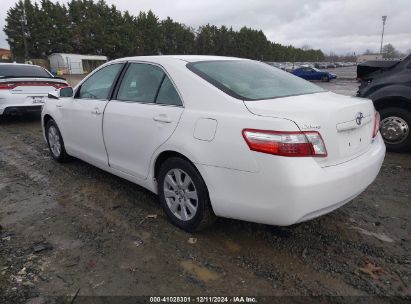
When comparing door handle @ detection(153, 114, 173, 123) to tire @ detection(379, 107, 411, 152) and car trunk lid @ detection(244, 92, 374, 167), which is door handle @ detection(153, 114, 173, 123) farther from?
tire @ detection(379, 107, 411, 152)

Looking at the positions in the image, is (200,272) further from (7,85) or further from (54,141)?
(7,85)

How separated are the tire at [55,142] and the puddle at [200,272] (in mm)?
3087

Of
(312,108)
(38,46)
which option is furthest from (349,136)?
(38,46)

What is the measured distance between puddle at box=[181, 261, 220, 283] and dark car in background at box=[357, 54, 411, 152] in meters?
4.20

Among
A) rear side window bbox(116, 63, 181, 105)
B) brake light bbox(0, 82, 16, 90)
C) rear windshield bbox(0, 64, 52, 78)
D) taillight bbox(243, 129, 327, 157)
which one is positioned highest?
rear windshield bbox(0, 64, 52, 78)

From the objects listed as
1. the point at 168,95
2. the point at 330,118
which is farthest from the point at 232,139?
the point at 168,95

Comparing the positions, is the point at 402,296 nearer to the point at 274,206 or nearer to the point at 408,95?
the point at 274,206

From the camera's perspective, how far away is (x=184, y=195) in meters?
3.11

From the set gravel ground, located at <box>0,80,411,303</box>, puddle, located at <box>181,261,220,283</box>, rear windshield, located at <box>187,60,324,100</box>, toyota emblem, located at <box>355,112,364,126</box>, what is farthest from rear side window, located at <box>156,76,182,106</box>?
toyota emblem, located at <box>355,112,364,126</box>

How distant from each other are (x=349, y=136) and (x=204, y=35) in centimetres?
8171

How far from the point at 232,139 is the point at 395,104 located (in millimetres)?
4053

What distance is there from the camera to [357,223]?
3.36 m

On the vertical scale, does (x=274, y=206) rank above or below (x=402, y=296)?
above

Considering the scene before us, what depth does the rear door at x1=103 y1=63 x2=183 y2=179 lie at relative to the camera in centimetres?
315
